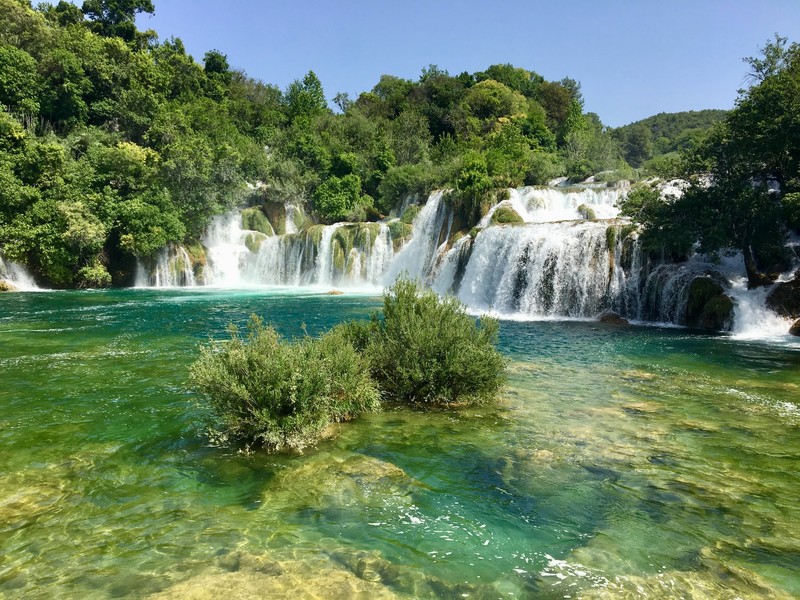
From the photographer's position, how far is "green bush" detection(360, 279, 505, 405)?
28.9 ft

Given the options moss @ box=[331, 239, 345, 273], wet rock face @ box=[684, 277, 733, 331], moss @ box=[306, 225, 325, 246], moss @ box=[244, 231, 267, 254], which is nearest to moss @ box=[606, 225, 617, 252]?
wet rock face @ box=[684, 277, 733, 331]

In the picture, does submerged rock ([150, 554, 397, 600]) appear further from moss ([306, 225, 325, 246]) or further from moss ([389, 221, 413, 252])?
moss ([306, 225, 325, 246])

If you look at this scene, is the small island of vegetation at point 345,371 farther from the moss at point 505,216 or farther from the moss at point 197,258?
the moss at point 197,258

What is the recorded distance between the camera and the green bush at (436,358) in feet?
28.9

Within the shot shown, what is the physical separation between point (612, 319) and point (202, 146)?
35.3 meters

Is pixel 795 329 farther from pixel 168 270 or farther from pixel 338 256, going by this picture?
pixel 168 270

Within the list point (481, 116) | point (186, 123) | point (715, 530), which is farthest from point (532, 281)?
point (481, 116)

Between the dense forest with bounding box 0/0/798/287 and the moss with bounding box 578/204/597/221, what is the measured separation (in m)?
5.03

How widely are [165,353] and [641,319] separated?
17245mm

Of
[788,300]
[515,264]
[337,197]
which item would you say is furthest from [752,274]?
[337,197]

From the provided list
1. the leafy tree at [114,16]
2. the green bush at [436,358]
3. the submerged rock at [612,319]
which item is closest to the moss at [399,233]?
the submerged rock at [612,319]

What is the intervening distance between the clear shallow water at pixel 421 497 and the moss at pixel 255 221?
116 feet

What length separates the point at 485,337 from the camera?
30.3ft

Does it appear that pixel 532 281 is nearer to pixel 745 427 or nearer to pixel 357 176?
pixel 745 427
